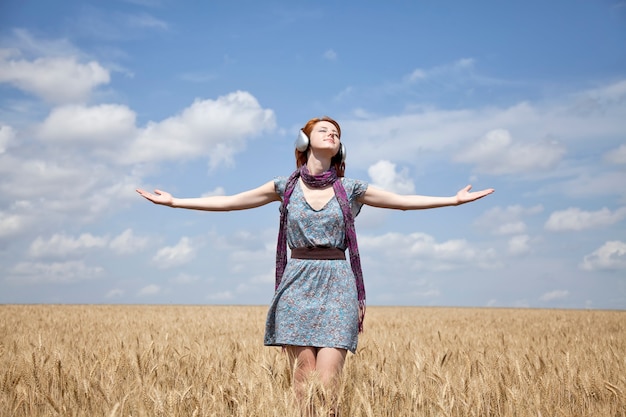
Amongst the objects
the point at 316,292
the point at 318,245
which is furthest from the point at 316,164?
the point at 316,292

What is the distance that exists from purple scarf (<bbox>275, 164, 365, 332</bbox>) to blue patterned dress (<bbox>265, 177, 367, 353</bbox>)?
0.15 ft

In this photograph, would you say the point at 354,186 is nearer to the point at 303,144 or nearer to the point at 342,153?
the point at 342,153

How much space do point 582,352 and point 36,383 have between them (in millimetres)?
5284

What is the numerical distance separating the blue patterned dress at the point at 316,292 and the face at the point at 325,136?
32cm

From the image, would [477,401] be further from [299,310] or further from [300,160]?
[300,160]

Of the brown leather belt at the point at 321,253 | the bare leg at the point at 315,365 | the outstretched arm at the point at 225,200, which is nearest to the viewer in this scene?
the bare leg at the point at 315,365

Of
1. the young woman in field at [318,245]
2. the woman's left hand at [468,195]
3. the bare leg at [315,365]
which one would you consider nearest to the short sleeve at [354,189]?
the young woman in field at [318,245]

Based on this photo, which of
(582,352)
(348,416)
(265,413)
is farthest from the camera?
(582,352)

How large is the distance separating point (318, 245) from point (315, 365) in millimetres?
685

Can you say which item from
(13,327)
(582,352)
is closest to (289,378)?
(582,352)

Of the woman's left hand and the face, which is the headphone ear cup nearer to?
the face

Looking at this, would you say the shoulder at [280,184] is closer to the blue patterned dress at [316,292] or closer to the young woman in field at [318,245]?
the young woman in field at [318,245]

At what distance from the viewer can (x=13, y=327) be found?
985 centimetres

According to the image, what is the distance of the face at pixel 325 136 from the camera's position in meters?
3.77
